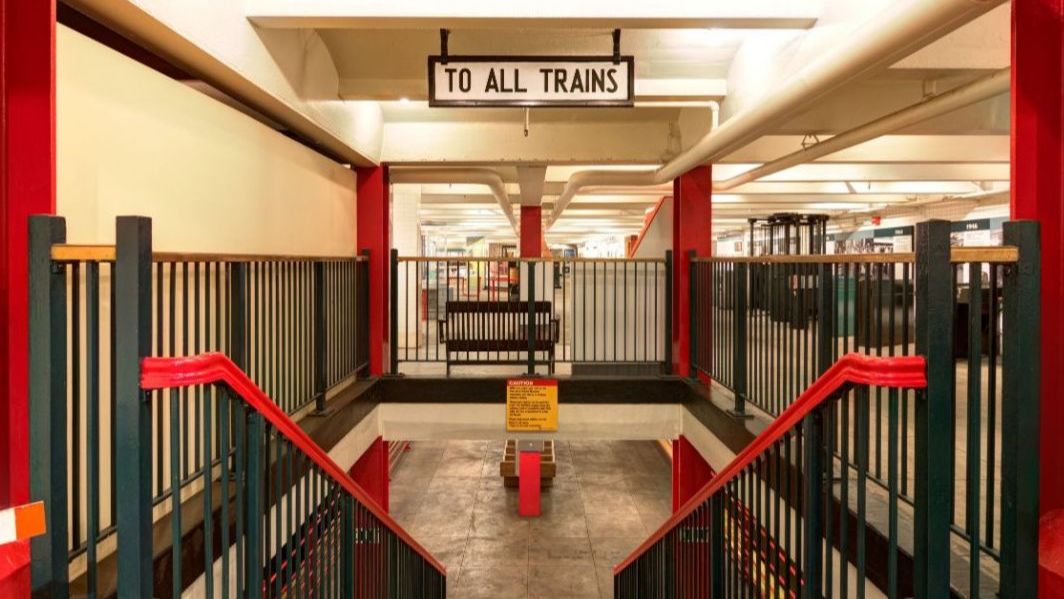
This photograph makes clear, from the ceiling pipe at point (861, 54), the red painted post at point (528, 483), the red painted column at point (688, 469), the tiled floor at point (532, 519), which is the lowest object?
the tiled floor at point (532, 519)

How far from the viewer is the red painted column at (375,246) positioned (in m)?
6.51

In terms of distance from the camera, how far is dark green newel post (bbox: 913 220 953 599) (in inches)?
63.3

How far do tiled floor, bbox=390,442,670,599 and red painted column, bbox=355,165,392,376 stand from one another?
2.99 metres

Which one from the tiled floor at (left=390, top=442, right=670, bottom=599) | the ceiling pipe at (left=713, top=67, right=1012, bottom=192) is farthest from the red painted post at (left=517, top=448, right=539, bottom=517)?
the ceiling pipe at (left=713, top=67, right=1012, bottom=192)

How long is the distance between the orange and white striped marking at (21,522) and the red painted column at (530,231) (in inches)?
350

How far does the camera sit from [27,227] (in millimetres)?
1955

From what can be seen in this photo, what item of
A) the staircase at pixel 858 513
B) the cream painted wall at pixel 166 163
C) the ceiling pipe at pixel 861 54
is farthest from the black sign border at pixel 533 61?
the staircase at pixel 858 513

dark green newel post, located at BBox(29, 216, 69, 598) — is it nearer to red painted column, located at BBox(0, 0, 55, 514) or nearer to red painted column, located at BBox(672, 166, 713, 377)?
red painted column, located at BBox(0, 0, 55, 514)

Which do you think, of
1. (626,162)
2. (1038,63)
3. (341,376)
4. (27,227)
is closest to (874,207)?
(626,162)

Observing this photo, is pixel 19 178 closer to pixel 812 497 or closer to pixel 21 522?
pixel 21 522

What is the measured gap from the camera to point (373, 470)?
6.65m

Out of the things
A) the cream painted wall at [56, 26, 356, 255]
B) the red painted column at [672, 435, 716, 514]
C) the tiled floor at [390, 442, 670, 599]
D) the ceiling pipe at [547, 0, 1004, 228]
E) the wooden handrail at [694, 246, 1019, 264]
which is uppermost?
the ceiling pipe at [547, 0, 1004, 228]

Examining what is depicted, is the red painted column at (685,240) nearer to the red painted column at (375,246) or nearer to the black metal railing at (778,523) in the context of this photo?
the black metal railing at (778,523)

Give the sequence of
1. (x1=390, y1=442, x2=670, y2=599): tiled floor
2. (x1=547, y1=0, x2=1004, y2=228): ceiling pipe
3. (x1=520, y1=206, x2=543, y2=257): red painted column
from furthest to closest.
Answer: (x1=520, y1=206, x2=543, y2=257): red painted column → (x1=390, y1=442, x2=670, y2=599): tiled floor → (x1=547, y1=0, x2=1004, y2=228): ceiling pipe
